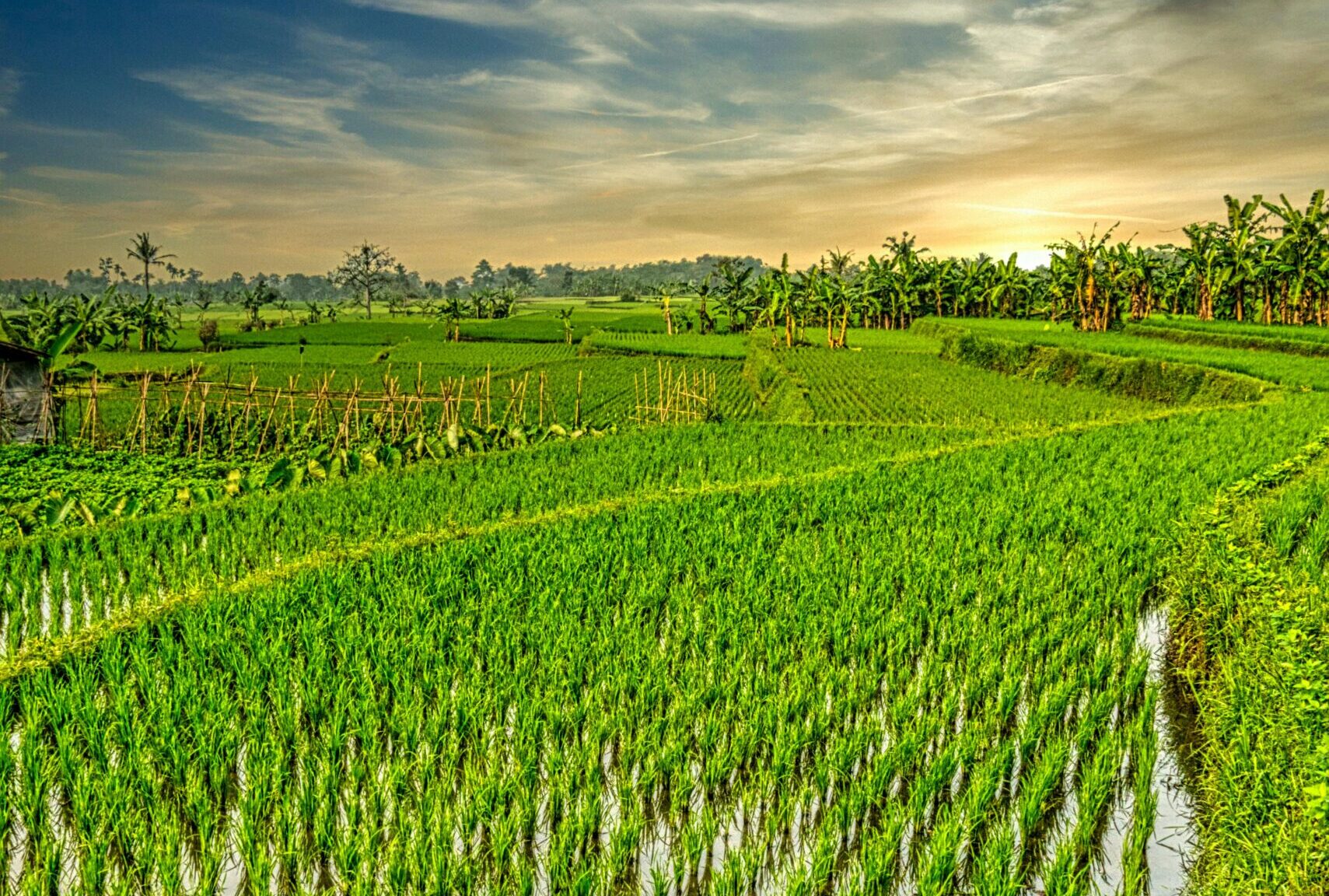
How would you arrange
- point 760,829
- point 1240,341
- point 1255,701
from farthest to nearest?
point 1240,341 → point 1255,701 → point 760,829

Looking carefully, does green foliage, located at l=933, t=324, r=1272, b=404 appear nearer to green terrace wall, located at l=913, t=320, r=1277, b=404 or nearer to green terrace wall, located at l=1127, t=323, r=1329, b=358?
green terrace wall, located at l=913, t=320, r=1277, b=404

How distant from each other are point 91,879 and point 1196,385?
18.5 metres

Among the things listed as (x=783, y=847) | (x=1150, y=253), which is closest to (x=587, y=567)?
(x=783, y=847)

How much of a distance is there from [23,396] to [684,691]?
14.5 m

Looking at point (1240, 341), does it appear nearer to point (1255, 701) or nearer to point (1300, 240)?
point (1300, 240)

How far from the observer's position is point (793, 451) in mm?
11031

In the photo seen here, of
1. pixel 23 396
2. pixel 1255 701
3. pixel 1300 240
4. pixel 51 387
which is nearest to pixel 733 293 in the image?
pixel 1300 240

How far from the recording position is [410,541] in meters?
6.50

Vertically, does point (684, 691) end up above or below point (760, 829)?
above

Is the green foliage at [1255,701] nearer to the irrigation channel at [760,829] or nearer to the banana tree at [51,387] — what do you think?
the irrigation channel at [760,829]

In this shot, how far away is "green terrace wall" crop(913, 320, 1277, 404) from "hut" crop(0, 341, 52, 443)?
2019 cm

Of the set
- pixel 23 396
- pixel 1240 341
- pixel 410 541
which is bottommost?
pixel 410 541

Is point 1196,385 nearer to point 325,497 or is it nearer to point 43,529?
point 325,497

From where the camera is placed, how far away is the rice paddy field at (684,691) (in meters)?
2.92
